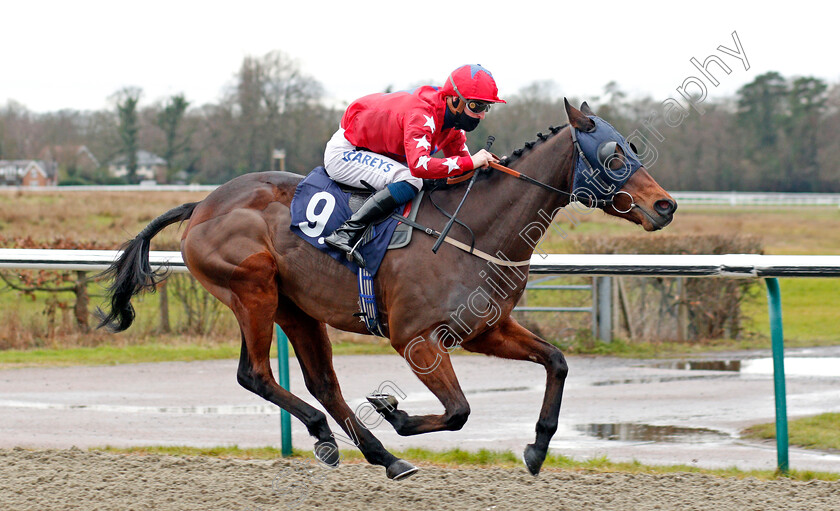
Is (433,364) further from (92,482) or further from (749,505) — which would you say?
(92,482)

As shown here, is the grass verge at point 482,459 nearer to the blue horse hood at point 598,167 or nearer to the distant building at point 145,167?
the blue horse hood at point 598,167

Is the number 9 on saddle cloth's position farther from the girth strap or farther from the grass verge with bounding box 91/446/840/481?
the grass verge with bounding box 91/446/840/481

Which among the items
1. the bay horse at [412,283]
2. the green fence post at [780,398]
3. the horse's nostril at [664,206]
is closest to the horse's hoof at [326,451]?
the bay horse at [412,283]

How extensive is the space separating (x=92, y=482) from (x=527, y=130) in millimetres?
20151

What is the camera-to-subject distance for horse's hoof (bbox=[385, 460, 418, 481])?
12.8 ft

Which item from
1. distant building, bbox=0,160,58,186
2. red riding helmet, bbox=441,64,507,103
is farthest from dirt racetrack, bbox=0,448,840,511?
distant building, bbox=0,160,58,186

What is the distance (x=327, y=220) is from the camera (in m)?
4.12

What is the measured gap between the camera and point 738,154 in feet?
123

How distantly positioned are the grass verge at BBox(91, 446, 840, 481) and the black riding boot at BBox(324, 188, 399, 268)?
141 cm

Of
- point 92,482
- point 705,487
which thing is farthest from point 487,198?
point 92,482

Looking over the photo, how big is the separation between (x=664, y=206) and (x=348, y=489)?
1967 mm

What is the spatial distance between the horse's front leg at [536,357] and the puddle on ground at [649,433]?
5.25 ft

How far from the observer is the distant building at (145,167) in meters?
54.7

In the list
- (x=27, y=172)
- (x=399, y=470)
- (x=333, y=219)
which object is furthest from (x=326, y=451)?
(x=27, y=172)
